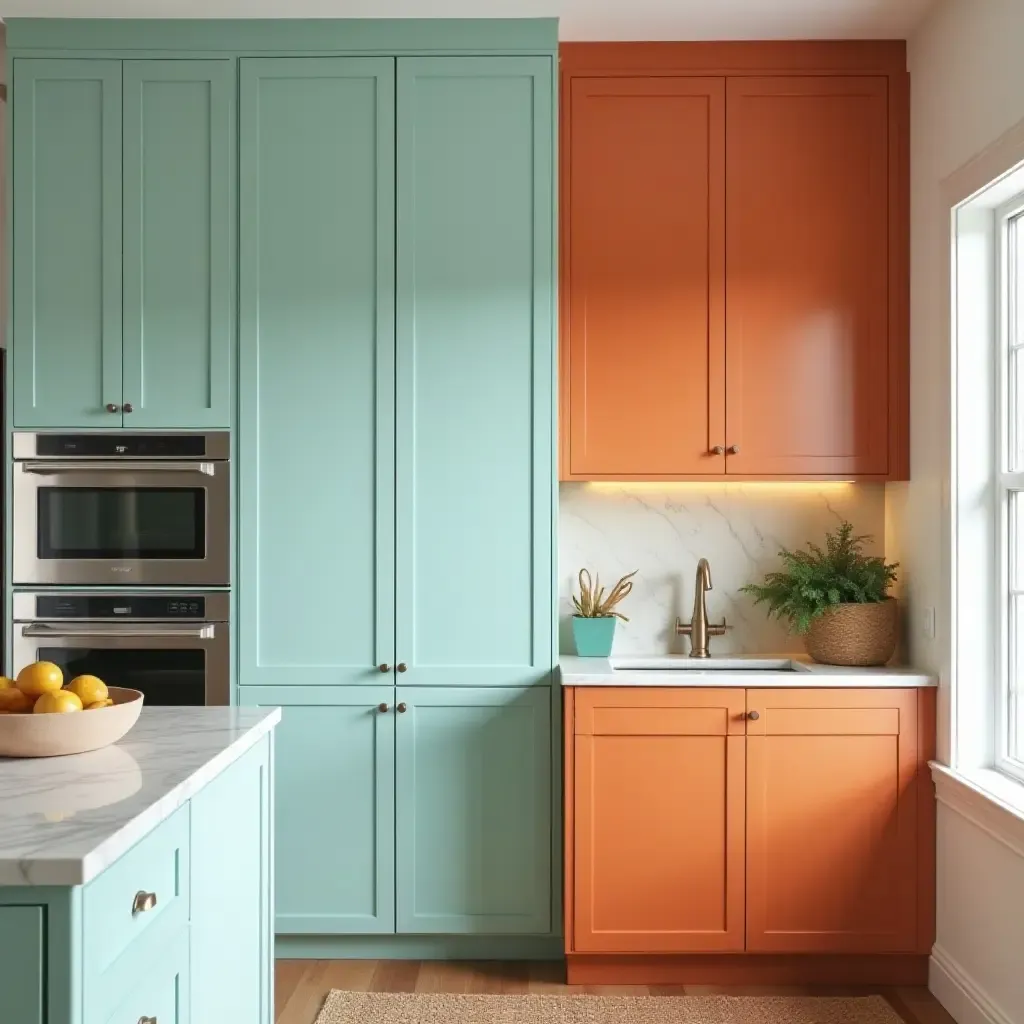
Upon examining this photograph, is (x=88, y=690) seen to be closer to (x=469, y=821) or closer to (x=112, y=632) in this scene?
(x=112, y=632)

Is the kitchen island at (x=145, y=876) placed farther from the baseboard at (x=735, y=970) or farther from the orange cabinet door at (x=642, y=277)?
the orange cabinet door at (x=642, y=277)

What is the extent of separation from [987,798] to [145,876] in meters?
2.03

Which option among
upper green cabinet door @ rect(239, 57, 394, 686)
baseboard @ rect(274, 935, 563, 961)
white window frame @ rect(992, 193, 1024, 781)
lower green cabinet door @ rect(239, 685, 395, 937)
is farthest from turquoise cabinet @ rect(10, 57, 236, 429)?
white window frame @ rect(992, 193, 1024, 781)

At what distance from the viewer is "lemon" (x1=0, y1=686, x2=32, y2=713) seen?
5.79 ft

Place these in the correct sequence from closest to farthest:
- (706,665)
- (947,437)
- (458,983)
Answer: (947,437) → (458,983) → (706,665)

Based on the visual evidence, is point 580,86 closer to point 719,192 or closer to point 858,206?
point 719,192

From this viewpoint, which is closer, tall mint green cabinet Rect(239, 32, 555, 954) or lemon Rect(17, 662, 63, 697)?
lemon Rect(17, 662, 63, 697)

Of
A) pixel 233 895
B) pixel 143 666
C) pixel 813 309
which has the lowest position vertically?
pixel 233 895

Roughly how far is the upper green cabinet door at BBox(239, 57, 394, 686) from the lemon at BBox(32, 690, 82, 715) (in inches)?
53.1

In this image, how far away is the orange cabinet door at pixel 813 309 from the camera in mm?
3219

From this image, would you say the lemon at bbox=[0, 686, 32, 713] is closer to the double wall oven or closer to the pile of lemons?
the pile of lemons

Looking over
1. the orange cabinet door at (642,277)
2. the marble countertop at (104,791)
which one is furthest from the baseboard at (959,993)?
the marble countertop at (104,791)

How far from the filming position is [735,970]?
3.06 metres

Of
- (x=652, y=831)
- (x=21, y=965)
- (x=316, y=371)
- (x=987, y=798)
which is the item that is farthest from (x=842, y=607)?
(x=21, y=965)
